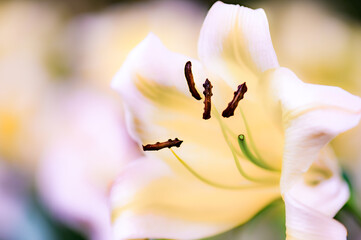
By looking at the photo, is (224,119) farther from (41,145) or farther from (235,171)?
(41,145)

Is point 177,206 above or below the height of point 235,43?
below

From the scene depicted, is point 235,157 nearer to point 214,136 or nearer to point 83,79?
point 214,136

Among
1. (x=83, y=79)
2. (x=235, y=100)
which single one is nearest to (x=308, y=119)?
(x=235, y=100)

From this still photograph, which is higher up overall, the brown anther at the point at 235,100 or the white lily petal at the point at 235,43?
the white lily petal at the point at 235,43

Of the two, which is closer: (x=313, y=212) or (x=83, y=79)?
(x=313, y=212)

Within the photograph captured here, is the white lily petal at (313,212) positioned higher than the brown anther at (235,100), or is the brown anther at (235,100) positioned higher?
the brown anther at (235,100)

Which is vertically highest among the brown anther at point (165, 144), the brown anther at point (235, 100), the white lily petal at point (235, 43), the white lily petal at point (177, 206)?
the white lily petal at point (235, 43)
